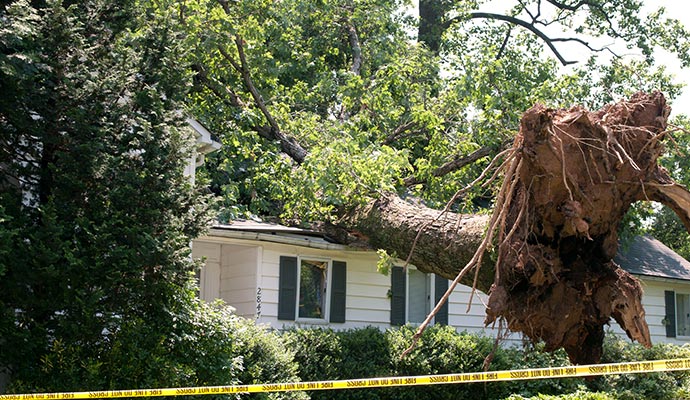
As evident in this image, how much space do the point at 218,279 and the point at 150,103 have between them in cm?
Result: 693

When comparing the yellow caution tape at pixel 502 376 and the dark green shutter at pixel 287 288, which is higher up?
the dark green shutter at pixel 287 288

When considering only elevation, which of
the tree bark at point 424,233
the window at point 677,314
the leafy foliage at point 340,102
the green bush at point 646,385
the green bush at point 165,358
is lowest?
the green bush at point 646,385

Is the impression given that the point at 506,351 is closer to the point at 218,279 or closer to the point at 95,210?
the point at 218,279

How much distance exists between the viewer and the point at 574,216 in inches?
249

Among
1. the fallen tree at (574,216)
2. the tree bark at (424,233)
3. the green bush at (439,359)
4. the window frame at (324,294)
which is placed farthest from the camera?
the window frame at (324,294)

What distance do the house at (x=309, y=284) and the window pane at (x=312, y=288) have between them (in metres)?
0.02

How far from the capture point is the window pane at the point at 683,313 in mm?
21289

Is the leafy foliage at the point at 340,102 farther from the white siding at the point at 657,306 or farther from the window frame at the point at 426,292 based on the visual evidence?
the white siding at the point at 657,306

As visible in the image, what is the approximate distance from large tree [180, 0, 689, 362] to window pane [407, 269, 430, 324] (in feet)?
6.95

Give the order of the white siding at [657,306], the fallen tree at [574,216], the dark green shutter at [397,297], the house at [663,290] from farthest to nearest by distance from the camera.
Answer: the white siding at [657,306]
the house at [663,290]
the dark green shutter at [397,297]
the fallen tree at [574,216]

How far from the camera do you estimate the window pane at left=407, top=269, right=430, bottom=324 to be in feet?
53.4

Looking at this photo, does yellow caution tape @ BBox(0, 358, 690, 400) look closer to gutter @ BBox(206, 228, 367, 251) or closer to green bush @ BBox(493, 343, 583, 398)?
gutter @ BBox(206, 228, 367, 251)

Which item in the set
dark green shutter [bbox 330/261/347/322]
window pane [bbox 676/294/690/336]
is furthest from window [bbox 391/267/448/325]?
window pane [bbox 676/294/690/336]

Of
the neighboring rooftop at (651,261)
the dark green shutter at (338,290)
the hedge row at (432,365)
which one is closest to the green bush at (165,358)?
the hedge row at (432,365)
